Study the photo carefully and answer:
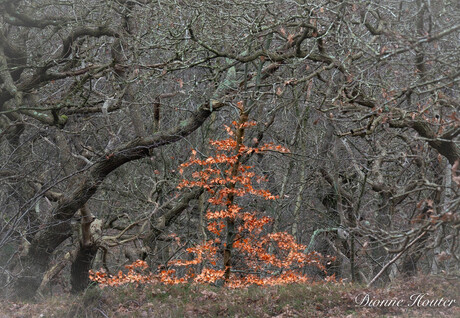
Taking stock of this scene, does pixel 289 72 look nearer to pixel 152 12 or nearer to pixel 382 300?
pixel 152 12

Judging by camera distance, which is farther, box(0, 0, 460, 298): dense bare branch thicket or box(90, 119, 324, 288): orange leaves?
box(90, 119, 324, 288): orange leaves

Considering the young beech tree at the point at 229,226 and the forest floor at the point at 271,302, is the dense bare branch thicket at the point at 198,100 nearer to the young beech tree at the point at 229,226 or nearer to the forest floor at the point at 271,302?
the young beech tree at the point at 229,226

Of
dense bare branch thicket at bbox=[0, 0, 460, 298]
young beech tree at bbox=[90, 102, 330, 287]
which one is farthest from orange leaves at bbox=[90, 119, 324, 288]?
dense bare branch thicket at bbox=[0, 0, 460, 298]

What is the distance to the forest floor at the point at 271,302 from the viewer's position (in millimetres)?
8203

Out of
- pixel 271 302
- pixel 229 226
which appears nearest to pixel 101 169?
pixel 229 226

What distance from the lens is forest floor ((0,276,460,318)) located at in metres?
8.20

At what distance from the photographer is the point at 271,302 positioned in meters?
8.78

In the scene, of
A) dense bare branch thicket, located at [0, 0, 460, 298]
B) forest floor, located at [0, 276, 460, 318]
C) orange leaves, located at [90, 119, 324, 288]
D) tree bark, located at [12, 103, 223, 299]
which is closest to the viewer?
dense bare branch thicket, located at [0, 0, 460, 298]

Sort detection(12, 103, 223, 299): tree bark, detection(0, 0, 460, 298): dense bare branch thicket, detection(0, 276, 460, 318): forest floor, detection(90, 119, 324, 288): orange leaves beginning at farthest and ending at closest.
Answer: detection(12, 103, 223, 299): tree bark < detection(90, 119, 324, 288): orange leaves < detection(0, 276, 460, 318): forest floor < detection(0, 0, 460, 298): dense bare branch thicket

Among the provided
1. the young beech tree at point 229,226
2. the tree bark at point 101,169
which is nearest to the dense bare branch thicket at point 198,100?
the tree bark at point 101,169

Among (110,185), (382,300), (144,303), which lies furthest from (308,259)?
(110,185)

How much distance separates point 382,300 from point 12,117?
899 centimetres

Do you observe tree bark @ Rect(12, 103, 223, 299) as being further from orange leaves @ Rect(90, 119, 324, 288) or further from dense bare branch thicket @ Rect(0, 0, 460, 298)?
orange leaves @ Rect(90, 119, 324, 288)

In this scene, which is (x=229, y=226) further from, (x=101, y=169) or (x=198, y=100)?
(x=198, y=100)
